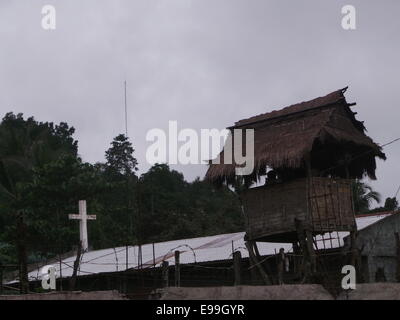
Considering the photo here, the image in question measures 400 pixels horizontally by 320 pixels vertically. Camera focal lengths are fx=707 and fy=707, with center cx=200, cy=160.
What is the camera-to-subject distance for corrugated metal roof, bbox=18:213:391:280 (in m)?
20.0

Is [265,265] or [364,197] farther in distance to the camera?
[364,197]

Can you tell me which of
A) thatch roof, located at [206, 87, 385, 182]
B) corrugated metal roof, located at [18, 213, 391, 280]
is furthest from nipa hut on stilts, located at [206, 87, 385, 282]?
corrugated metal roof, located at [18, 213, 391, 280]

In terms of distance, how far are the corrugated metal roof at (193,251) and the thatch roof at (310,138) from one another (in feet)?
7.01

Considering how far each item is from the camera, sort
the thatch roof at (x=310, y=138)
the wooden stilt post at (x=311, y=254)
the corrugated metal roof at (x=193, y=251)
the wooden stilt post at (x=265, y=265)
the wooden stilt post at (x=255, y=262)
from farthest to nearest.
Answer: the corrugated metal roof at (x=193, y=251) → the wooden stilt post at (x=265, y=265) → the wooden stilt post at (x=255, y=262) → the thatch roof at (x=310, y=138) → the wooden stilt post at (x=311, y=254)

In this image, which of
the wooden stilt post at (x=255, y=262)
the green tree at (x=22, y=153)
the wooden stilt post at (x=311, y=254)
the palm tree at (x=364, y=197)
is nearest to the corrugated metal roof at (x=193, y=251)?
the wooden stilt post at (x=255, y=262)

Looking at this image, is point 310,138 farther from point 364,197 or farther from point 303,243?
point 364,197

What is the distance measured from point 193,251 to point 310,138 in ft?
20.2

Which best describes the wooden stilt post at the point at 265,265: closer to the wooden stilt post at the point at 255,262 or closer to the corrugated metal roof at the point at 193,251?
the wooden stilt post at the point at 255,262

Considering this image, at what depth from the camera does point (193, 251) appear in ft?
69.3

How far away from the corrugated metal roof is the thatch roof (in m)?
2.14

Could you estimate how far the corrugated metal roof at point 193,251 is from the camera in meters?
20.0

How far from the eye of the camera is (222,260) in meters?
19.4

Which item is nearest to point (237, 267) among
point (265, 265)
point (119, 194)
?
point (265, 265)
